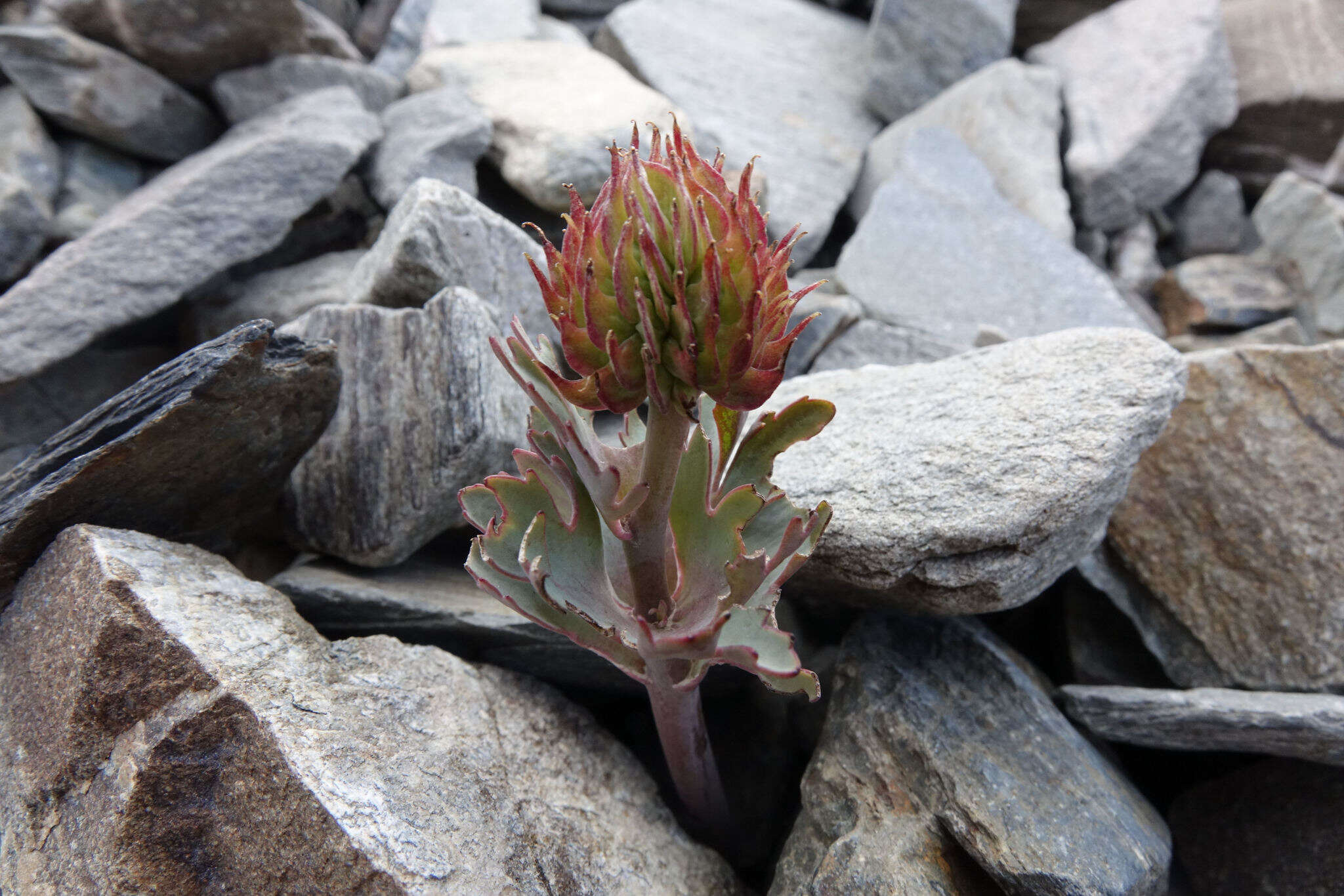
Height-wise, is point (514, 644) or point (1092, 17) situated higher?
point (1092, 17)

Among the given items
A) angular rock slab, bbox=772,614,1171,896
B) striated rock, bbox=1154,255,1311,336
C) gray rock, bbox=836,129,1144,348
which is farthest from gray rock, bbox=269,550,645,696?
striated rock, bbox=1154,255,1311,336

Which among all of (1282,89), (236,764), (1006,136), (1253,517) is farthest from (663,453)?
(1282,89)

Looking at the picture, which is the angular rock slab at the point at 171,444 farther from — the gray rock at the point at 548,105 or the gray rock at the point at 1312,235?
the gray rock at the point at 1312,235

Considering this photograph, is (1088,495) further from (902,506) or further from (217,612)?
(217,612)

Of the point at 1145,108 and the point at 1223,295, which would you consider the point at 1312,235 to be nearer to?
the point at 1223,295

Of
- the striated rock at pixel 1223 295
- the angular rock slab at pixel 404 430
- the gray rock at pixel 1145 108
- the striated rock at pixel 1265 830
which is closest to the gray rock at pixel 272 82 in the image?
the angular rock slab at pixel 404 430

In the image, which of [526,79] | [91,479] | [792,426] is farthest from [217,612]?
[526,79]
